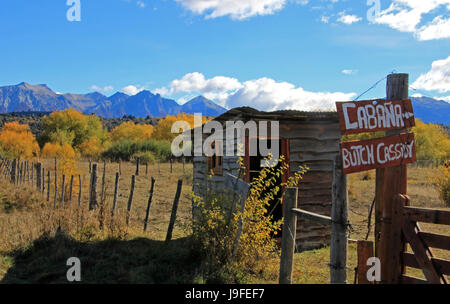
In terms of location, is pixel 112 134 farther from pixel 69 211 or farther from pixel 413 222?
pixel 413 222

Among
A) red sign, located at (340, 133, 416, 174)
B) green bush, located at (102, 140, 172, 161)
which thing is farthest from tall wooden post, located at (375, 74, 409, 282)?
green bush, located at (102, 140, 172, 161)

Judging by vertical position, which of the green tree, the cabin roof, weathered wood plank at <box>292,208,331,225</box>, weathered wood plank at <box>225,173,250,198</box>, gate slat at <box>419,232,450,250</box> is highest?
the green tree

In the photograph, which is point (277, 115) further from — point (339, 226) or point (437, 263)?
point (437, 263)

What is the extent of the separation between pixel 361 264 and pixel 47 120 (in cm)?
4486

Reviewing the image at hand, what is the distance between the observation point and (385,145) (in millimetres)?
3381

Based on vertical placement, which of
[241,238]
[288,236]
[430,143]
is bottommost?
[241,238]

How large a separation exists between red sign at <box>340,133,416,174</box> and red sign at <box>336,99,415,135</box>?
12 centimetres

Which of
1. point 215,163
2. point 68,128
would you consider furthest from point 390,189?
point 68,128

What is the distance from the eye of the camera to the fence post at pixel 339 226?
3.27 meters

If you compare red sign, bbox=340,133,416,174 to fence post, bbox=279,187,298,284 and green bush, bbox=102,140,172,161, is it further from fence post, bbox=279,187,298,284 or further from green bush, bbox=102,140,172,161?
green bush, bbox=102,140,172,161

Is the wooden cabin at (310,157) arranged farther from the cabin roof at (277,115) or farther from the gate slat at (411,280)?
the gate slat at (411,280)

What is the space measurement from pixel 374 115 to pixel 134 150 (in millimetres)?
37688

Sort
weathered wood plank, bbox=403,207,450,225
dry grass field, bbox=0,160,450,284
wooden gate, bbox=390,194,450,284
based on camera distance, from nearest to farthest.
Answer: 1. weathered wood plank, bbox=403,207,450,225
2. wooden gate, bbox=390,194,450,284
3. dry grass field, bbox=0,160,450,284

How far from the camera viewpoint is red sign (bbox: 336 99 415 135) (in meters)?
3.34
